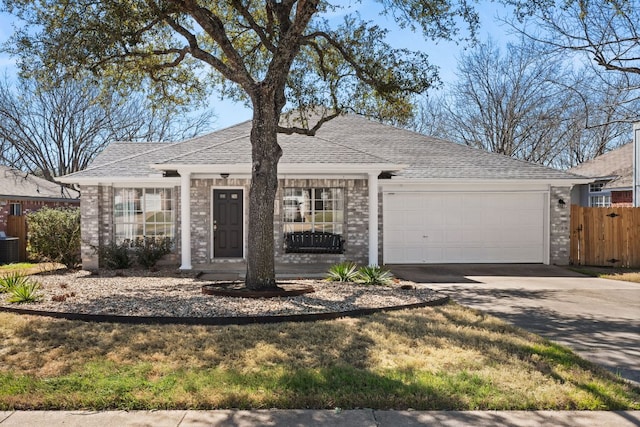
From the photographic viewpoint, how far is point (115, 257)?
14.4 meters

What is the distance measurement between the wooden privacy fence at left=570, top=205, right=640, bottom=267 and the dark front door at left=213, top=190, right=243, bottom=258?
1043 cm

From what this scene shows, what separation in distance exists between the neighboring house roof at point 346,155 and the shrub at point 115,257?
7.03ft

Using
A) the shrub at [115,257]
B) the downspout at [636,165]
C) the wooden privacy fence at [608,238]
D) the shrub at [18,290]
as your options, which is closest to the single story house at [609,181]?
the downspout at [636,165]

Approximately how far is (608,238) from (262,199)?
12136 millimetres

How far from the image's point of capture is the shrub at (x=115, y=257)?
1444 cm

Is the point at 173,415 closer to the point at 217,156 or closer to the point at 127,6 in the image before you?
the point at 127,6

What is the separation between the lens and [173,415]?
4355 mm

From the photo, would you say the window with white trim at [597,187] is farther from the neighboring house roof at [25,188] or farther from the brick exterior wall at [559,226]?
the neighboring house roof at [25,188]

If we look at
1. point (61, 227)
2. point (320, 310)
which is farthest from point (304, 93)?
point (61, 227)

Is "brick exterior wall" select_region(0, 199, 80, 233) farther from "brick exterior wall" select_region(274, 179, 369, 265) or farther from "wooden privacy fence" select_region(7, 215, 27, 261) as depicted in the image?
"brick exterior wall" select_region(274, 179, 369, 265)

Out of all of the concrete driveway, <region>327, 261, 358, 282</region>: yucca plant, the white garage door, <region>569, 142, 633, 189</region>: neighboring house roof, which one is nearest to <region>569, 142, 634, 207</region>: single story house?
<region>569, 142, 633, 189</region>: neighboring house roof

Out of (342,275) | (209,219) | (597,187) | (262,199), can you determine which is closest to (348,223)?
(342,275)

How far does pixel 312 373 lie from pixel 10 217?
64.7 ft

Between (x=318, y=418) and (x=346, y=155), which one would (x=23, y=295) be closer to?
(x=318, y=418)
